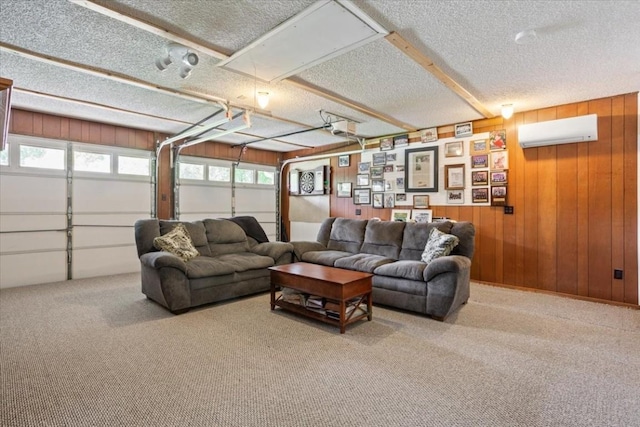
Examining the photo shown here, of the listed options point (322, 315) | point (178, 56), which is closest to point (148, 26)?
point (178, 56)

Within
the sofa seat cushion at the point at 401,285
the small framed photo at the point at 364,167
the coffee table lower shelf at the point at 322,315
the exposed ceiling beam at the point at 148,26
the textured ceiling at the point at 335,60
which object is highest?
the textured ceiling at the point at 335,60

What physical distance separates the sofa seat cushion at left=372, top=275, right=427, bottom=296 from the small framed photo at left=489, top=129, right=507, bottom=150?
2.56 meters

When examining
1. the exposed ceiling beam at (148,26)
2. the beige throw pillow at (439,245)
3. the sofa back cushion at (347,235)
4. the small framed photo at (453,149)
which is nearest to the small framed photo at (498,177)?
the small framed photo at (453,149)

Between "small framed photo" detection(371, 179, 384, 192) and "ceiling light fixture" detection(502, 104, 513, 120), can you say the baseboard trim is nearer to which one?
"small framed photo" detection(371, 179, 384, 192)

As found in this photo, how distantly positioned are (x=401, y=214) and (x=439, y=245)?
197cm

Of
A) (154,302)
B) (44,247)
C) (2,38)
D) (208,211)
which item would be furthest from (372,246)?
(44,247)

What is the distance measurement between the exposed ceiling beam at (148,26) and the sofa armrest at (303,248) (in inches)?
103

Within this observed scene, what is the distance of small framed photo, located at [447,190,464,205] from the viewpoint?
4.94 meters

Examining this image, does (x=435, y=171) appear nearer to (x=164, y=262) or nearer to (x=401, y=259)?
(x=401, y=259)

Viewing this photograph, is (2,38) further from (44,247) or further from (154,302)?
(44,247)

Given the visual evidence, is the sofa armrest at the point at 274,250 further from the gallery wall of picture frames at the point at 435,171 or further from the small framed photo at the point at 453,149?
the small framed photo at the point at 453,149

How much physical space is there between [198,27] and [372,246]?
321 centimetres

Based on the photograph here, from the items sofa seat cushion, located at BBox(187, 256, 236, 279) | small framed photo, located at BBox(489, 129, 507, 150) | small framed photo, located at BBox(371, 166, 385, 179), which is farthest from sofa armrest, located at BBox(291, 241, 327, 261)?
small framed photo, located at BBox(489, 129, 507, 150)

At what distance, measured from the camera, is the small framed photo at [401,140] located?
218 inches
